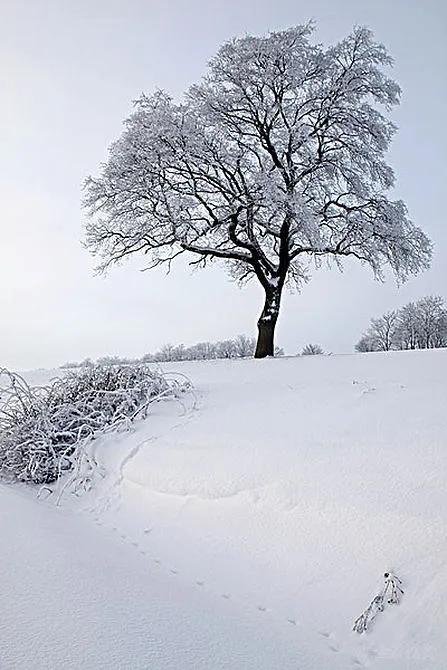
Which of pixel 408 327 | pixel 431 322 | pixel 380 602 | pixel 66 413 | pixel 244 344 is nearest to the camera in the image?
pixel 380 602

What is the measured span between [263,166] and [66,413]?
751 centimetres

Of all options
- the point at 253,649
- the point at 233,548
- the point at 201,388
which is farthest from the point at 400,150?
the point at 253,649

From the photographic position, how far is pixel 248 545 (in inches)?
110

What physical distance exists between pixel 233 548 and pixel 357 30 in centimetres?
1227

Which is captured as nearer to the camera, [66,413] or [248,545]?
[248,545]

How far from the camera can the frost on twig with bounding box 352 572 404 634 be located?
206cm

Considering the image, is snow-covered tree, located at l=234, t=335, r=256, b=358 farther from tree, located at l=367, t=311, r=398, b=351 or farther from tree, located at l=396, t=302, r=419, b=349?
tree, located at l=396, t=302, r=419, b=349

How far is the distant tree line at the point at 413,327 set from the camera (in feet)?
88.0

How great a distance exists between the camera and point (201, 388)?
6.15 metres

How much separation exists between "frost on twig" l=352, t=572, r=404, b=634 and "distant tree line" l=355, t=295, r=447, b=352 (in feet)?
84.7

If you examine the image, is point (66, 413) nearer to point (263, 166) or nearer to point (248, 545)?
point (248, 545)

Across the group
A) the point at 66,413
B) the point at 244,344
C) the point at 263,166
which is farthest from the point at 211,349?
the point at 66,413

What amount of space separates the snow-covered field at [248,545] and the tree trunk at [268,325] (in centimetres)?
606

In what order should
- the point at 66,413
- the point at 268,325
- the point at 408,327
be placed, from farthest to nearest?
the point at 408,327
the point at 268,325
the point at 66,413
